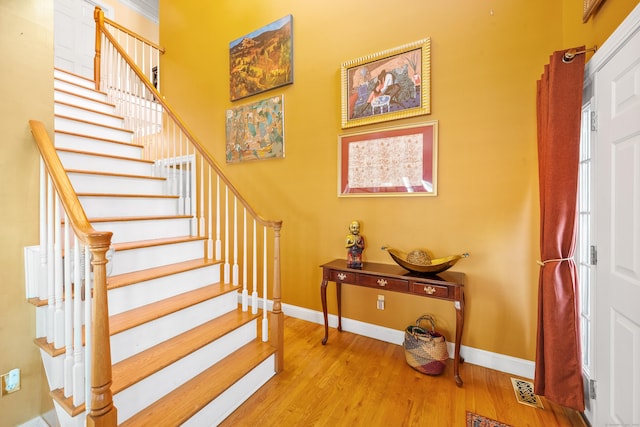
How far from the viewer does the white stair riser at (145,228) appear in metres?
2.16

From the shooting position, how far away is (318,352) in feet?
7.89

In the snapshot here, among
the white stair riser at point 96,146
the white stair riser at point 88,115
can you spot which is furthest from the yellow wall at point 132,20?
the white stair riser at point 96,146

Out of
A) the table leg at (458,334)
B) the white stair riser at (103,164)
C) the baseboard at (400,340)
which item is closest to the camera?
the table leg at (458,334)

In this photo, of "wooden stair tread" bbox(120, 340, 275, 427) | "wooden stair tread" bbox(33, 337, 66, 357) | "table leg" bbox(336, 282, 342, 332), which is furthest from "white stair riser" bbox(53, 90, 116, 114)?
"table leg" bbox(336, 282, 342, 332)

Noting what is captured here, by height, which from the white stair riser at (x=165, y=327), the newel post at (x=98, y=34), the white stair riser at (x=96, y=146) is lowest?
the white stair riser at (x=165, y=327)

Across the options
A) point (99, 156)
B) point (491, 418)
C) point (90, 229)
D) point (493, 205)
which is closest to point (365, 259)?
point (493, 205)

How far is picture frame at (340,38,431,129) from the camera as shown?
7.72 feet

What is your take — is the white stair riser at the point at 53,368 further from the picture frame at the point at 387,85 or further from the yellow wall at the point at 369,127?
the picture frame at the point at 387,85

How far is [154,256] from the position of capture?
85.4 inches

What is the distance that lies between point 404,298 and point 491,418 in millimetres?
1013

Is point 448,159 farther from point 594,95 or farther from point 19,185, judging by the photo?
point 19,185

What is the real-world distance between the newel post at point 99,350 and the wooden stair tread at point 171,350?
19 centimetres

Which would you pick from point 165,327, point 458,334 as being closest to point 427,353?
point 458,334

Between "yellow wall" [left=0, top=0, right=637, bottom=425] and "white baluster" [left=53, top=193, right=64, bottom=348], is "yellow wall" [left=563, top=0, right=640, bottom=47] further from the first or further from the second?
"white baluster" [left=53, top=193, right=64, bottom=348]
